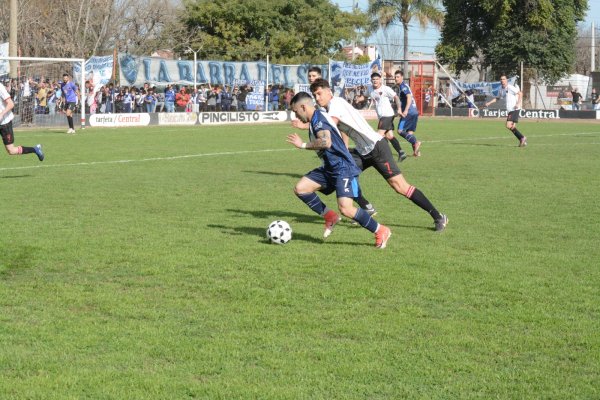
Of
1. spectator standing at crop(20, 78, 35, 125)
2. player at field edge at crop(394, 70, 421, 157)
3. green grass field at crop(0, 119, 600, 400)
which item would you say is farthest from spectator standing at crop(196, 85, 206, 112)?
green grass field at crop(0, 119, 600, 400)

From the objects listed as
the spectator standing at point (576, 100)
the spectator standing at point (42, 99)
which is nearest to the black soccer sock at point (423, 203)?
the spectator standing at point (42, 99)

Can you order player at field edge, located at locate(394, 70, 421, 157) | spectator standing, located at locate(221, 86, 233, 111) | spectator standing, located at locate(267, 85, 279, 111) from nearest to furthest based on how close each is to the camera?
player at field edge, located at locate(394, 70, 421, 157) → spectator standing, located at locate(221, 86, 233, 111) → spectator standing, located at locate(267, 85, 279, 111)

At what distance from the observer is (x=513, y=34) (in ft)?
194

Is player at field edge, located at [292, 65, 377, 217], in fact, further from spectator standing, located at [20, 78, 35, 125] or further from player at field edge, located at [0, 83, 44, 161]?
spectator standing, located at [20, 78, 35, 125]

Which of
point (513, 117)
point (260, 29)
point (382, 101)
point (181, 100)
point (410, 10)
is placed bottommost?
point (513, 117)

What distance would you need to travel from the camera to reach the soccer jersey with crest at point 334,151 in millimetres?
9055

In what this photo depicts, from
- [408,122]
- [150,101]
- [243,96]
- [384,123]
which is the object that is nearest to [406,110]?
[408,122]

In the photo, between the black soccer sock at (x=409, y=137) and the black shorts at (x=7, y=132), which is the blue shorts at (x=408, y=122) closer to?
the black soccer sock at (x=409, y=137)

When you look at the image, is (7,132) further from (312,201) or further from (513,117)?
(513,117)

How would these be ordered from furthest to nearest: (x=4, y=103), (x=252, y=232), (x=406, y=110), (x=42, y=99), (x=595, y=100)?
(x=595, y=100), (x=42, y=99), (x=406, y=110), (x=4, y=103), (x=252, y=232)

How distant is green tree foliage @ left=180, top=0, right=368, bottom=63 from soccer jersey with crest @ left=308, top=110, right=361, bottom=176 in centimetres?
4507

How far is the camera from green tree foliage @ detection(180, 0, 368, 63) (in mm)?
54219

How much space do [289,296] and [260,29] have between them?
1943 inches

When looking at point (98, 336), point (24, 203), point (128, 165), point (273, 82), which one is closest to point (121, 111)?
point (273, 82)
